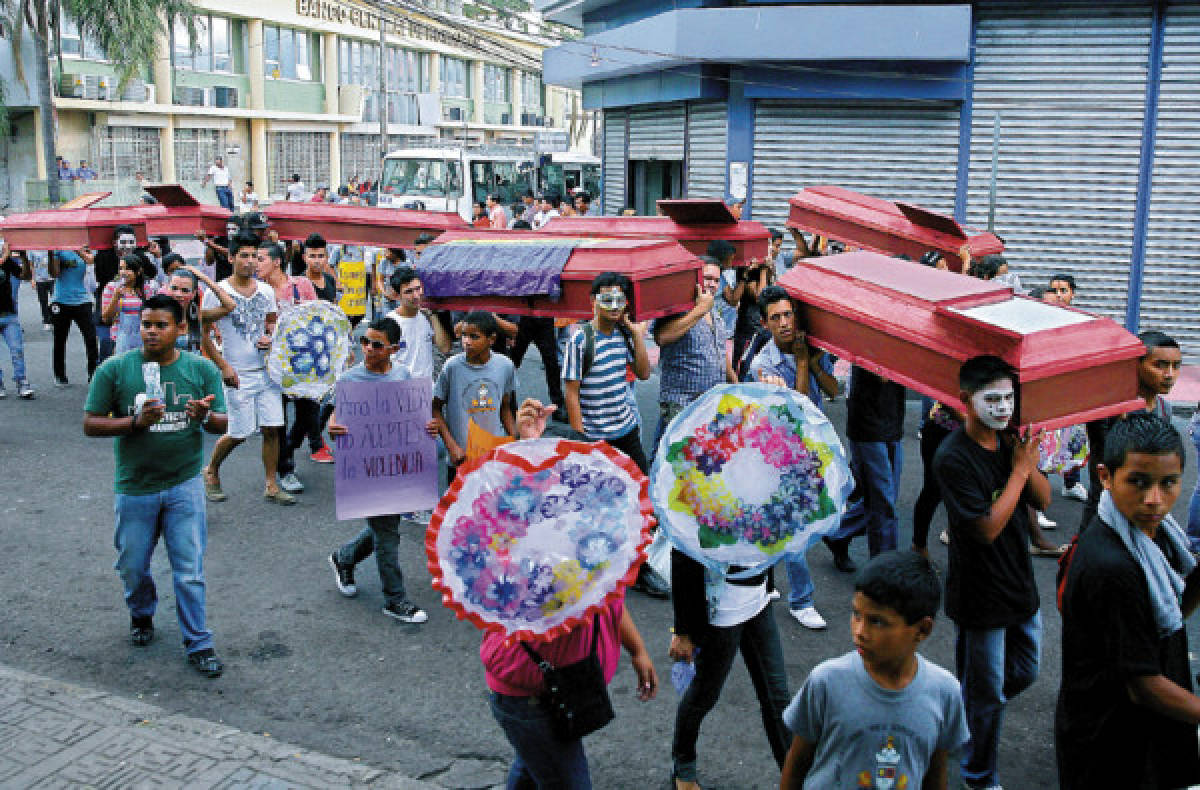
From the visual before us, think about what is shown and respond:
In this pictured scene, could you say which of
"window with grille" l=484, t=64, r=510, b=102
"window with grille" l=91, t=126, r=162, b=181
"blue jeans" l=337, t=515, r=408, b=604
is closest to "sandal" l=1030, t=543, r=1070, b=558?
"blue jeans" l=337, t=515, r=408, b=604

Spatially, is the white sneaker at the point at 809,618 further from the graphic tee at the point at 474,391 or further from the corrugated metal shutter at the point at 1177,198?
the corrugated metal shutter at the point at 1177,198

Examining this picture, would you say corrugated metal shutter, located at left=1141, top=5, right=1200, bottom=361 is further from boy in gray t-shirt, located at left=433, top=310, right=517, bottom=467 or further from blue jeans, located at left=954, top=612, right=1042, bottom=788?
blue jeans, located at left=954, top=612, right=1042, bottom=788

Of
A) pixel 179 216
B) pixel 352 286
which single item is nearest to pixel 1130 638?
pixel 179 216

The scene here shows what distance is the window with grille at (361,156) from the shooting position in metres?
43.4

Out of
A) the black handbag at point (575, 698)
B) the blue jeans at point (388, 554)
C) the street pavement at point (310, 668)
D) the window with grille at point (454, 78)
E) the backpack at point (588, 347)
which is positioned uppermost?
the window with grille at point (454, 78)

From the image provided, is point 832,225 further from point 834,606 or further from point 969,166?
point 969,166

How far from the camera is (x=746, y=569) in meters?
3.94

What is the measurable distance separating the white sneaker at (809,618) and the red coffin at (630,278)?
1.84 m

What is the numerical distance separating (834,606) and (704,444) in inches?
107

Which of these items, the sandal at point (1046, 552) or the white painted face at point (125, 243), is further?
A: the white painted face at point (125, 243)

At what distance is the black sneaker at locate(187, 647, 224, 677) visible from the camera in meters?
5.20

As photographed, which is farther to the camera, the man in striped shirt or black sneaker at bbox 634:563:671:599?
black sneaker at bbox 634:563:671:599

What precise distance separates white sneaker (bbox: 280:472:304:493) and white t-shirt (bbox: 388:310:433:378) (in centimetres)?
121

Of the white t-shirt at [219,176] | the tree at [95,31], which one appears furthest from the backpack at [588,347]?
the white t-shirt at [219,176]
